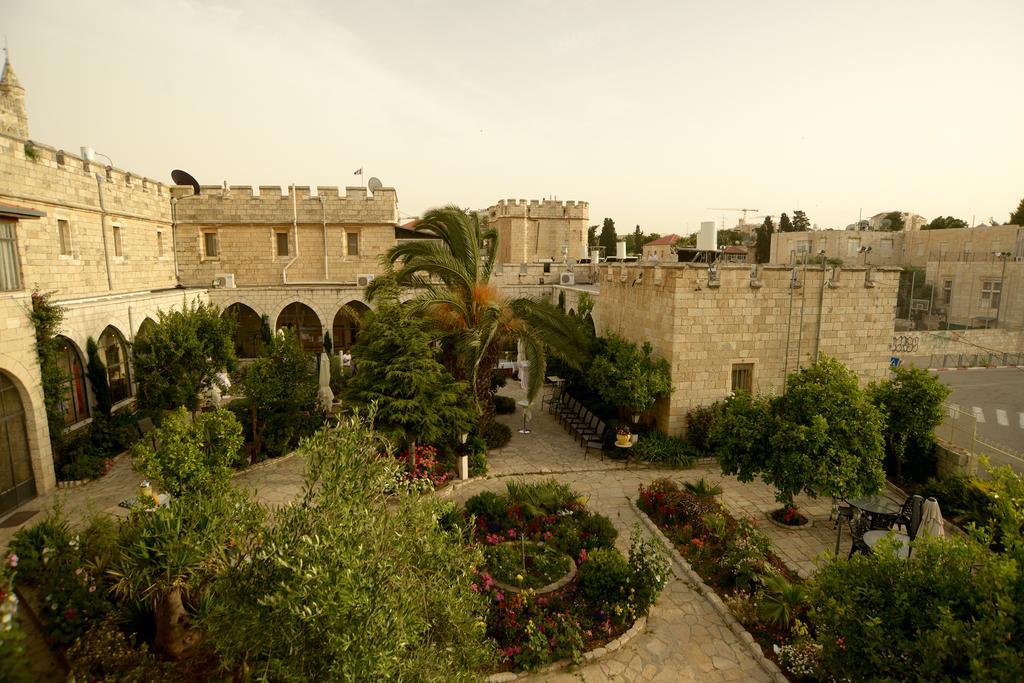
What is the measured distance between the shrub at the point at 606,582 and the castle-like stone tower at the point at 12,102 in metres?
26.9

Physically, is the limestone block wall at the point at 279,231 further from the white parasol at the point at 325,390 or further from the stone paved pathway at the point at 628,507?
the stone paved pathway at the point at 628,507

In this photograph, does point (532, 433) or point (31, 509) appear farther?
point (532, 433)

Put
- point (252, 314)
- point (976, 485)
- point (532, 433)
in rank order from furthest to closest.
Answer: point (252, 314) < point (532, 433) < point (976, 485)

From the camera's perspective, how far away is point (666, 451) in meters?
13.4

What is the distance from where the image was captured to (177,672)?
6480mm

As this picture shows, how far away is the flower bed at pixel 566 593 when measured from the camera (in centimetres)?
692

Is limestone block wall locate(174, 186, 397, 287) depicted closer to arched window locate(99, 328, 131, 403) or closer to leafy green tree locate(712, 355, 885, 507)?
arched window locate(99, 328, 131, 403)

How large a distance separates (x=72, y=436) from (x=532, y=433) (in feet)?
38.4

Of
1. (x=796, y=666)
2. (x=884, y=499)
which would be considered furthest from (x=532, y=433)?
(x=796, y=666)

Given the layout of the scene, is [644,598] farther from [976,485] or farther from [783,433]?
[976,485]

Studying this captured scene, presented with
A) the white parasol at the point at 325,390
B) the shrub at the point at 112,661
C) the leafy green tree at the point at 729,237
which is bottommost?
the shrub at the point at 112,661

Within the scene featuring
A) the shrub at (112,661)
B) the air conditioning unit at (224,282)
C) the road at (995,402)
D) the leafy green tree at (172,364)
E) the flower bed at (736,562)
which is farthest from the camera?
the air conditioning unit at (224,282)

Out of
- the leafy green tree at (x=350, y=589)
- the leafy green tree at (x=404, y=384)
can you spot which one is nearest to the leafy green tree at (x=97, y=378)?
the leafy green tree at (x=404, y=384)

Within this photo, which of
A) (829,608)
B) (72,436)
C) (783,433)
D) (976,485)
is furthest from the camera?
(72,436)
